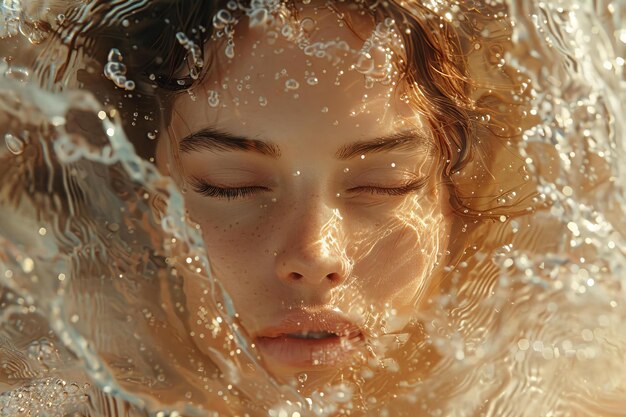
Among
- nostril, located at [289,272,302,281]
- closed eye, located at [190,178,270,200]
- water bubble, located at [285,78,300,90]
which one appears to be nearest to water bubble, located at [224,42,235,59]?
water bubble, located at [285,78,300,90]

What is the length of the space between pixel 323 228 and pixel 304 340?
0.61ft

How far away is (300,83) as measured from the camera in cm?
130

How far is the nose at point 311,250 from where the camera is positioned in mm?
1294

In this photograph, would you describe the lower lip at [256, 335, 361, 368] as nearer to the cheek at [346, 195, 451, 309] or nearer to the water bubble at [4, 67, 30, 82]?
the cheek at [346, 195, 451, 309]

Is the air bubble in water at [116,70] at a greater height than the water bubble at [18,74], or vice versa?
the air bubble in water at [116,70]

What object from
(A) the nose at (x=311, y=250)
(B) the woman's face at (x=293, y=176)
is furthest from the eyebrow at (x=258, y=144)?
(A) the nose at (x=311, y=250)

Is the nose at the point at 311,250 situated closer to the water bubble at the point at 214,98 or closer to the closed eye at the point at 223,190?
the closed eye at the point at 223,190

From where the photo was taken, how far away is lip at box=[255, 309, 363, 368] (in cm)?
133

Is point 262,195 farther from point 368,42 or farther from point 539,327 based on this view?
point 539,327

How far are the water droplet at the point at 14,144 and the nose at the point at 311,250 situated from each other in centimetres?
49

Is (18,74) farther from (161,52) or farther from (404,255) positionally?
(404,255)

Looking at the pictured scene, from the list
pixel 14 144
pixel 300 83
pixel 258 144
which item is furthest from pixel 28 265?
pixel 300 83

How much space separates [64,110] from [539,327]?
3.19ft

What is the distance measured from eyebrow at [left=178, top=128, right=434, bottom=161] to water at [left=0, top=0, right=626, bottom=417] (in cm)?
4
